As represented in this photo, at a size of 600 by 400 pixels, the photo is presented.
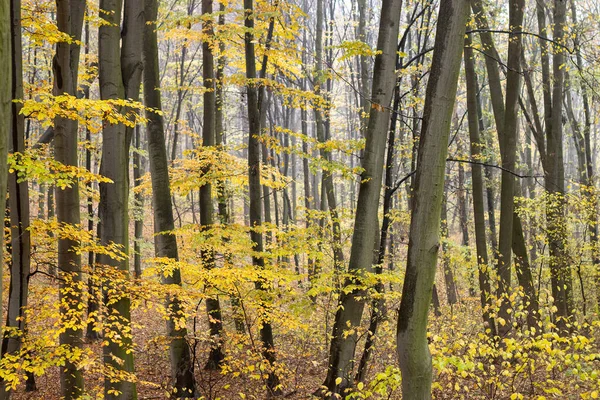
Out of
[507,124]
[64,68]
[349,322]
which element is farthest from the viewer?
[507,124]

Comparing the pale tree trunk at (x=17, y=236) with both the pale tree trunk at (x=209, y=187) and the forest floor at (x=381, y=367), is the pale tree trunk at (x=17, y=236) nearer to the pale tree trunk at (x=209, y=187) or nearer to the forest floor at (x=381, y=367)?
the forest floor at (x=381, y=367)

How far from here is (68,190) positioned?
6363mm

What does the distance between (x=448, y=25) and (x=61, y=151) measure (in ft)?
16.4

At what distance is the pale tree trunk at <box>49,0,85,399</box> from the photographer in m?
6.01

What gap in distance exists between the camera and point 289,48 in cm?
949

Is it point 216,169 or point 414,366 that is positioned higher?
point 216,169

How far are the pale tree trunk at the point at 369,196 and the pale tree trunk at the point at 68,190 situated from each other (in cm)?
356

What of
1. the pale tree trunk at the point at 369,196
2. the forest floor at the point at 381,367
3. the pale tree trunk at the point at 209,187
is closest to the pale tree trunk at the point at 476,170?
the forest floor at the point at 381,367

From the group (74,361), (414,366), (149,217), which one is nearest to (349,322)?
(414,366)

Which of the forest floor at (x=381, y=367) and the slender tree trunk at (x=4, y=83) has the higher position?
the slender tree trunk at (x=4, y=83)

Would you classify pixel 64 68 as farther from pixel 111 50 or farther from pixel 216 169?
pixel 216 169

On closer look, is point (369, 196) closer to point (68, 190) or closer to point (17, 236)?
point (68, 190)

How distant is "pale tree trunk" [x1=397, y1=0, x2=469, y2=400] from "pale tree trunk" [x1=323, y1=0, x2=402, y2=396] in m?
3.12

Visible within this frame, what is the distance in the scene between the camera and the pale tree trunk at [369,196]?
23.0 feet
